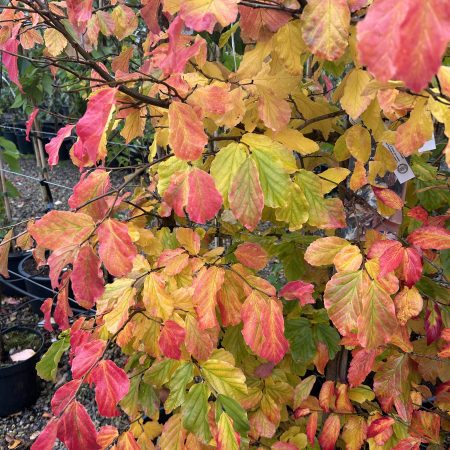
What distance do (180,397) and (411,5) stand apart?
782mm

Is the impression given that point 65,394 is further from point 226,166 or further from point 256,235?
point 256,235

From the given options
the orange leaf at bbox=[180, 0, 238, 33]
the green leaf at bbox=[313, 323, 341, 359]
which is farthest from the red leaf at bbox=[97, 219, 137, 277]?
the green leaf at bbox=[313, 323, 341, 359]

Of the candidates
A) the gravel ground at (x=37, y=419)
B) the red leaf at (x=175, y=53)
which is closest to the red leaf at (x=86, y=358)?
the red leaf at (x=175, y=53)

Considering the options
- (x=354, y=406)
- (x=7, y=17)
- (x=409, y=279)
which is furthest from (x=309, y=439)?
(x=7, y=17)

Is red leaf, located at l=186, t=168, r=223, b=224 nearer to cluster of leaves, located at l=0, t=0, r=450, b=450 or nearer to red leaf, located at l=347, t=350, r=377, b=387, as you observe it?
cluster of leaves, located at l=0, t=0, r=450, b=450

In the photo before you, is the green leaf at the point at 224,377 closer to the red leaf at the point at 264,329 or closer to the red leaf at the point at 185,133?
the red leaf at the point at 264,329

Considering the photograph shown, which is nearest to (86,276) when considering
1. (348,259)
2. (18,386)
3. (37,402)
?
(348,259)

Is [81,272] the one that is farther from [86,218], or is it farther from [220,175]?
[220,175]

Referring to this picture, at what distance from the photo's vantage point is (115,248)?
2.29ft

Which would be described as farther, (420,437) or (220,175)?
(420,437)

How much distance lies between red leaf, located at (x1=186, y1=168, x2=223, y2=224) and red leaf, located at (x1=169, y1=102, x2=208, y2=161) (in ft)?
0.13

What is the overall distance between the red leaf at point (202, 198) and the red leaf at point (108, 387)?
11.2 inches

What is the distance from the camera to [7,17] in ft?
4.13

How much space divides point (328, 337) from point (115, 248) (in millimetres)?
708
